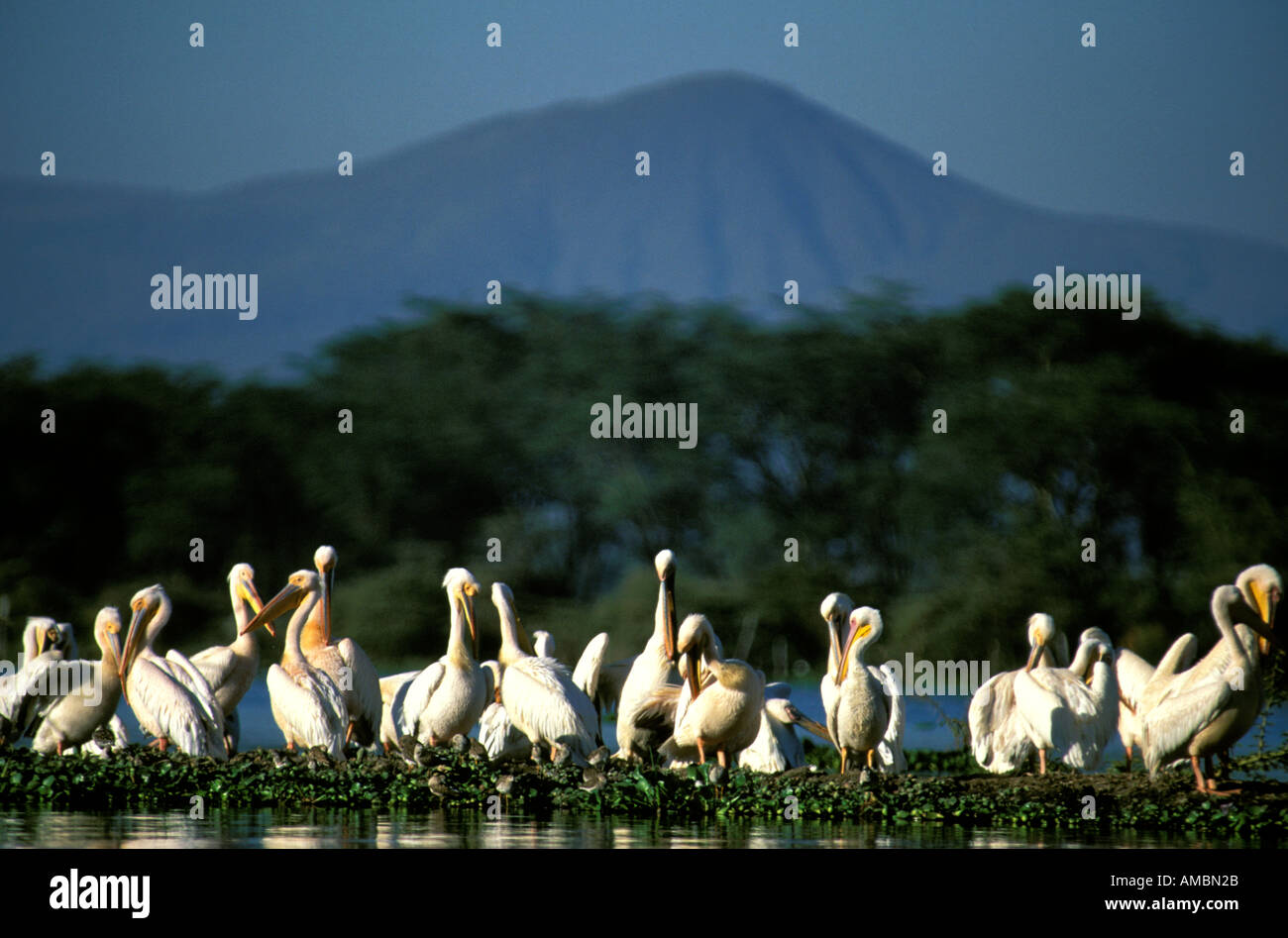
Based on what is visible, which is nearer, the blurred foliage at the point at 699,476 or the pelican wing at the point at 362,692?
the pelican wing at the point at 362,692

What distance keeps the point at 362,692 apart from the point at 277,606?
100cm

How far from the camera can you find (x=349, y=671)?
10.9 meters

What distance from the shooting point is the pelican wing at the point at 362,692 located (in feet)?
35.8

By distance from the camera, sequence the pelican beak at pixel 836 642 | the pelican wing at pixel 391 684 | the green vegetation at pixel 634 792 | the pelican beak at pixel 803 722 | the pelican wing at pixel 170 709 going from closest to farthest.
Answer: the green vegetation at pixel 634 792 → the pelican wing at pixel 170 709 → the pelican beak at pixel 803 722 → the pelican beak at pixel 836 642 → the pelican wing at pixel 391 684

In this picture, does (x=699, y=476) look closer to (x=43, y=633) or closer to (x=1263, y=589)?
(x=43, y=633)

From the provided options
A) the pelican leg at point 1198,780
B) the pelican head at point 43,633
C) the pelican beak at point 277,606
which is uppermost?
the pelican beak at point 277,606

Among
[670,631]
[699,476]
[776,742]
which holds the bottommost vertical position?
[776,742]

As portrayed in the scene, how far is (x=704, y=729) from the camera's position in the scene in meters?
9.74

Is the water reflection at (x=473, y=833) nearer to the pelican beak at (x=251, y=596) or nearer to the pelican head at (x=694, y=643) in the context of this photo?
the pelican head at (x=694, y=643)

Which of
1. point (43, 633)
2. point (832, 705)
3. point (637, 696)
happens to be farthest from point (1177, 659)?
point (43, 633)

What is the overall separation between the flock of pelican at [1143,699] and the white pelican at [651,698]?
5.89ft

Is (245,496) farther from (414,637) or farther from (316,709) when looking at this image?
(316,709)

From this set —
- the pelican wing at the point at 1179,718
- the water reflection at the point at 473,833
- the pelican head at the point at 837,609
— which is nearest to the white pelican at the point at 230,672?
the water reflection at the point at 473,833

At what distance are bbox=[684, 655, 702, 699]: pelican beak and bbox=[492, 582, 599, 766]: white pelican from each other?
22.3 inches
